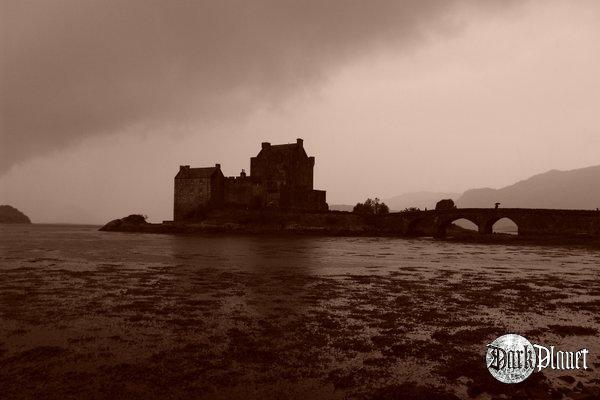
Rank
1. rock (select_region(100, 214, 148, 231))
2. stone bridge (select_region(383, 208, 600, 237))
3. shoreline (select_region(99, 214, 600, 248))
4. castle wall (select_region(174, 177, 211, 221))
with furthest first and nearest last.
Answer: rock (select_region(100, 214, 148, 231)) < castle wall (select_region(174, 177, 211, 221)) < shoreline (select_region(99, 214, 600, 248)) < stone bridge (select_region(383, 208, 600, 237))

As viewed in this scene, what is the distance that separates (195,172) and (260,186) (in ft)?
44.6

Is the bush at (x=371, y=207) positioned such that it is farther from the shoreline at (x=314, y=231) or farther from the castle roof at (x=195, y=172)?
the castle roof at (x=195, y=172)

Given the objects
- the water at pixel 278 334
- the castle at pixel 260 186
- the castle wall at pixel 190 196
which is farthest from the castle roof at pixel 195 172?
the water at pixel 278 334

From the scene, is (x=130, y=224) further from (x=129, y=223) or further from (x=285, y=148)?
(x=285, y=148)

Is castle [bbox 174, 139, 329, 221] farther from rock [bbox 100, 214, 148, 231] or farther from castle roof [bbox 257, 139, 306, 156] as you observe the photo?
rock [bbox 100, 214, 148, 231]

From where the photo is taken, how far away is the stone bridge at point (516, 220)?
6588 centimetres

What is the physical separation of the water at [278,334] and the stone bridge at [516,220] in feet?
166

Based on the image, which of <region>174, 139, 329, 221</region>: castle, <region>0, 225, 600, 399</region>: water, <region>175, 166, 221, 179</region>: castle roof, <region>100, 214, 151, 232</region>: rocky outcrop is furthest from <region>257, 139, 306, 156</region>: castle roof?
<region>0, 225, 600, 399</region>: water

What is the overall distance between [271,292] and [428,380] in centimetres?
1023

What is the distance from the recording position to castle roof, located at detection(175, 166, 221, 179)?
3429 inches

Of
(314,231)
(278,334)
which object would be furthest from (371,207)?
(278,334)

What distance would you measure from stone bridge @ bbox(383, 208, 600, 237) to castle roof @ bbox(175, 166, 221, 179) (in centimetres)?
3361

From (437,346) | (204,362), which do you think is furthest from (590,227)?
(204,362)

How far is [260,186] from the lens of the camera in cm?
8525
